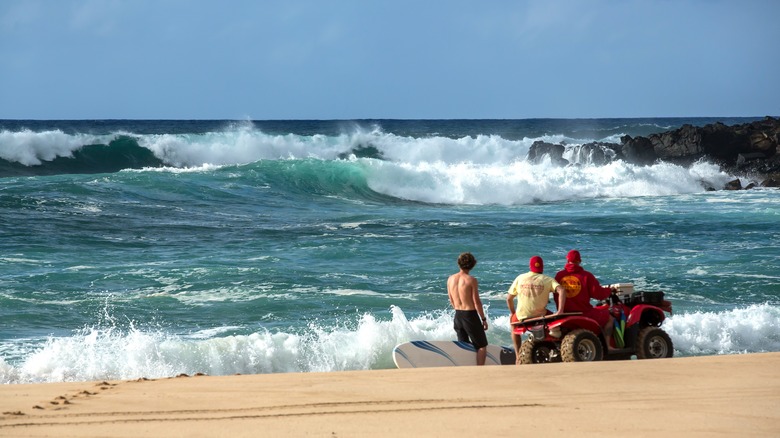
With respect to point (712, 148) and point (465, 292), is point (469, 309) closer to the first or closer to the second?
point (465, 292)

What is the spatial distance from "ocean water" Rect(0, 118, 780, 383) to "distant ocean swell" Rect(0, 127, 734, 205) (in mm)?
140

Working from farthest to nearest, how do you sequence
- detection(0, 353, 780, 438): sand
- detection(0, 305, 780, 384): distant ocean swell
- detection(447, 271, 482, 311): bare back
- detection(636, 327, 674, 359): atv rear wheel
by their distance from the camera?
1. detection(0, 305, 780, 384): distant ocean swell
2. detection(636, 327, 674, 359): atv rear wheel
3. detection(447, 271, 482, 311): bare back
4. detection(0, 353, 780, 438): sand

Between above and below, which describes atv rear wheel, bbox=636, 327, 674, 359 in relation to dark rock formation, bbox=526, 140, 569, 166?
below

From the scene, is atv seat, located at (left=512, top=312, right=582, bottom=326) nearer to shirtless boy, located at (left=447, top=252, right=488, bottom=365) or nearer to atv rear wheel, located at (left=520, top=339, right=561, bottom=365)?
atv rear wheel, located at (left=520, top=339, right=561, bottom=365)

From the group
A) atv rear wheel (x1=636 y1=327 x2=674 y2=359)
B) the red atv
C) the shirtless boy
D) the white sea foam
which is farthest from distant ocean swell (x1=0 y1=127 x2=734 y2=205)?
the shirtless boy

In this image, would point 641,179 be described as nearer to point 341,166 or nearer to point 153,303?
point 341,166

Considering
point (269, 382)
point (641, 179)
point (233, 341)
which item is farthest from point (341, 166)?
point (269, 382)

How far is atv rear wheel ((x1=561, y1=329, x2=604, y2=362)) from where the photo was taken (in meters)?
8.93

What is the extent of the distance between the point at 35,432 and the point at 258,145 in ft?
123

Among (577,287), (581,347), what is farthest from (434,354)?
(577,287)

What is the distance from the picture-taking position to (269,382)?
793 centimetres

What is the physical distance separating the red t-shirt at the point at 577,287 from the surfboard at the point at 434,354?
1.02 meters

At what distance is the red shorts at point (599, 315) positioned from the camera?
923cm

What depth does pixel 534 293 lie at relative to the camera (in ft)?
30.0
